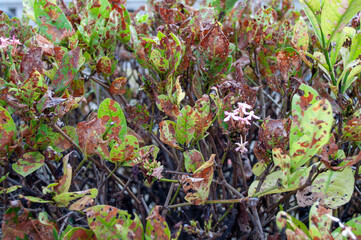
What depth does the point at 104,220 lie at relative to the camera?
588 millimetres

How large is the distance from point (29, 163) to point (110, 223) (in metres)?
0.24

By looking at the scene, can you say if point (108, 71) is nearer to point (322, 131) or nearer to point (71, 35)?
point (71, 35)

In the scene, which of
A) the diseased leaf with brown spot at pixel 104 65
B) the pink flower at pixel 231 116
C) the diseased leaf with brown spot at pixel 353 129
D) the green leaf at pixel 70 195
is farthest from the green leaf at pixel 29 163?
the diseased leaf with brown spot at pixel 353 129

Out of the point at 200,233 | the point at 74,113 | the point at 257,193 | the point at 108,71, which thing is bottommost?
the point at 74,113

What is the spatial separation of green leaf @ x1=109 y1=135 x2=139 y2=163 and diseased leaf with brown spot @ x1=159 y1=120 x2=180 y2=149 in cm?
5

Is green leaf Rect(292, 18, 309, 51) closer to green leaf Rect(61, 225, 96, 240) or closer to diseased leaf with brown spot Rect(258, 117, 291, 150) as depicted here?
diseased leaf with brown spot Rect(258, 117, 291, 150)

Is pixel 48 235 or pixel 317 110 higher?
pixel 317 110

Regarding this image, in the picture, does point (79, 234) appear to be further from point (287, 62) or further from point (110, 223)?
point (287, 62)

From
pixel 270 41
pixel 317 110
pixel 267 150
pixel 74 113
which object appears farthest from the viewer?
pixel 74 113

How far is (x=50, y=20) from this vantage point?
33.2 inches

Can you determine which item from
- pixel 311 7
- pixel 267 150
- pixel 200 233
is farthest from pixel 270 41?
pixel 200 233

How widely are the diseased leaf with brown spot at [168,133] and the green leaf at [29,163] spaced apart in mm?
257

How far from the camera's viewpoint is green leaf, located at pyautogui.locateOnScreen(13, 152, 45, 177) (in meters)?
0.69

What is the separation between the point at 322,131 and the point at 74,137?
517 millimetres
